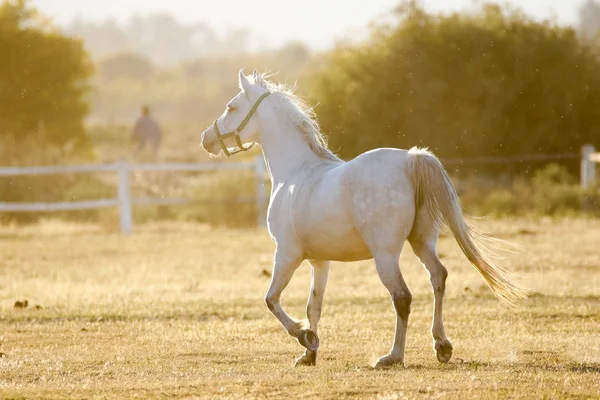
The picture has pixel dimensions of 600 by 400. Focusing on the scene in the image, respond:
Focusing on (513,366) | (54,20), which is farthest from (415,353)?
(54,20)

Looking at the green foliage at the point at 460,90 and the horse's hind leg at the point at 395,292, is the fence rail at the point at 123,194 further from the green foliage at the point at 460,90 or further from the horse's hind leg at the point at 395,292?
the horse's hind leg at the point at 395,292

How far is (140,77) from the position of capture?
135 metres

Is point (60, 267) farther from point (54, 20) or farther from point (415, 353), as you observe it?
point (54, 20)

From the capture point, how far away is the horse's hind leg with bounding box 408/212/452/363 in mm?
8789

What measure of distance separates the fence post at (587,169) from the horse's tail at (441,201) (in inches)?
633

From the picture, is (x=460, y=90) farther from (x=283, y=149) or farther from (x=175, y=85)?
(x=175, y=85)

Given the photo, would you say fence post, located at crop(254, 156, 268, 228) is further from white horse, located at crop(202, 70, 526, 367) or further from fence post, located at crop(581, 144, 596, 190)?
white horse, located at crop(202, 70, 526, 367)

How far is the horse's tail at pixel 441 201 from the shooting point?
866 centimetres

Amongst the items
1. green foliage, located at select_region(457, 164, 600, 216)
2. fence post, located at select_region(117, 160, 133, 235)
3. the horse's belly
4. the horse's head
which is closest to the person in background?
fence post, located at select_region(117, 160, 133, 235)

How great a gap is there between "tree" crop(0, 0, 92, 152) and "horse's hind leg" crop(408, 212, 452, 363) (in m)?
20.8

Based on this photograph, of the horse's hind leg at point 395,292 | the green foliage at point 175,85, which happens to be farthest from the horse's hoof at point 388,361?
the green foliage at point 175,85

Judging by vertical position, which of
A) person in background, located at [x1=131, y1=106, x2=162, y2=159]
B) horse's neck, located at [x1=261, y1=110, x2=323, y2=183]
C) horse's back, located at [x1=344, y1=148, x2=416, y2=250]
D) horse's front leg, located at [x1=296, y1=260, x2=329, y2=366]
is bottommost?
horse's front leg, located at [x1=296, y1=260, x2=329, y2=366]

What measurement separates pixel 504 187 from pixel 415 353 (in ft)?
56.1

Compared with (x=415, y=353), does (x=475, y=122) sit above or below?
above
